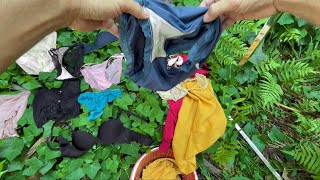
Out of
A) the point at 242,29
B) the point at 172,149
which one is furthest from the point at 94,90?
the point at 242,29

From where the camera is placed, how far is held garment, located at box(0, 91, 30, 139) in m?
2.01

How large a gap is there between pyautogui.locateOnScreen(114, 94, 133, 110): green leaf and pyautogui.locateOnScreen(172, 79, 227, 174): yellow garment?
40cm

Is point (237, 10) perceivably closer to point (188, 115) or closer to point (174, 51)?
point (174, 51)

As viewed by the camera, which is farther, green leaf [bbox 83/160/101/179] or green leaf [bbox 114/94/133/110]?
green leaf [bbox 114/94/133/110]

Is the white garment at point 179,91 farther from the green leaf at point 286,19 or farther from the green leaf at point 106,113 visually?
the green leaf at point 286,19

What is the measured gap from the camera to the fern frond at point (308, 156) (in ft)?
6.63

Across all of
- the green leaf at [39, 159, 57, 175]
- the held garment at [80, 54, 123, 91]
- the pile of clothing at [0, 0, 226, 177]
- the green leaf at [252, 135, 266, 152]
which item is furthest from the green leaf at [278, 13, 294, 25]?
the green leaf at [39, 159, 57, 175]

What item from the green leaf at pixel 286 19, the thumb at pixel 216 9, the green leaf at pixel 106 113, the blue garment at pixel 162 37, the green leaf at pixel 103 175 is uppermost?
the thumb at pixel 216 9

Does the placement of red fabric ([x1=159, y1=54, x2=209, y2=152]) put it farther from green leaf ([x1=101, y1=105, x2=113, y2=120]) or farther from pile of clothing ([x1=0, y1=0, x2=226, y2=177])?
green leaf ([x1=101, y1=105, x2=113, y2=120])

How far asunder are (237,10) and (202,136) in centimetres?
90

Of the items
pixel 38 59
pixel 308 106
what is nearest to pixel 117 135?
pixel 38 59

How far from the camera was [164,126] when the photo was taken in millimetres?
2066

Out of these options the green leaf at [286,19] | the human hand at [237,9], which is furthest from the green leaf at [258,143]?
the human hand at [237,9]

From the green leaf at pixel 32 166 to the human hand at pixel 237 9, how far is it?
1.38 m
